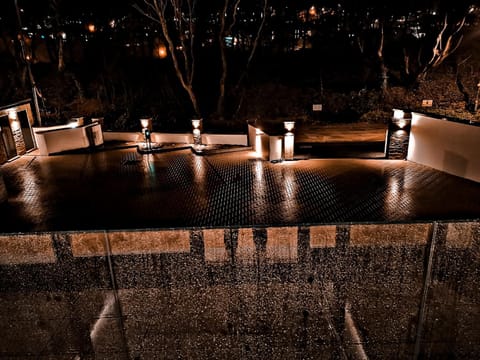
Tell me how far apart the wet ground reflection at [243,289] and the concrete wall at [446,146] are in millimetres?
5245

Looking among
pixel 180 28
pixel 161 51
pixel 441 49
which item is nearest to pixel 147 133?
pixel 180 28

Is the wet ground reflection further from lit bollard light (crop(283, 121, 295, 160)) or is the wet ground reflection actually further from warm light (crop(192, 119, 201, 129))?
warm light (crop(192, 119, 201, 129))

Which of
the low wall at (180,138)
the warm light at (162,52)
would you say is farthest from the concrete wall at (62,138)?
the warm light at (162,52)

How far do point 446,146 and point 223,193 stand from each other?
6.08 m

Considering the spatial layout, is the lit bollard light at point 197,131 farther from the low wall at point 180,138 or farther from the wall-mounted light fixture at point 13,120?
the wall-mounted light fixture at point 13,120

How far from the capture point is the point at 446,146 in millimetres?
9875

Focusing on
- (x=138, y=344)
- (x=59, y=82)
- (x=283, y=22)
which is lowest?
(x=138, y=344)

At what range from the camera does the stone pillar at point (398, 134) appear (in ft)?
35.3

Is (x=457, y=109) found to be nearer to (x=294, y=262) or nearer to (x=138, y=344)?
(x=294, y=262)

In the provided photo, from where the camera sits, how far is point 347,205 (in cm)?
809

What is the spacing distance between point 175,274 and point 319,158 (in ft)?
25.1

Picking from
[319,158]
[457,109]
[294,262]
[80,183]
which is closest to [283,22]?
[457,109]

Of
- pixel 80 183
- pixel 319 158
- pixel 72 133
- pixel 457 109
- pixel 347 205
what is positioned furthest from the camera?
pixel 457 109

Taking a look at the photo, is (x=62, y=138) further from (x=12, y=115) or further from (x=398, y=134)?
(x=398, y=134)
